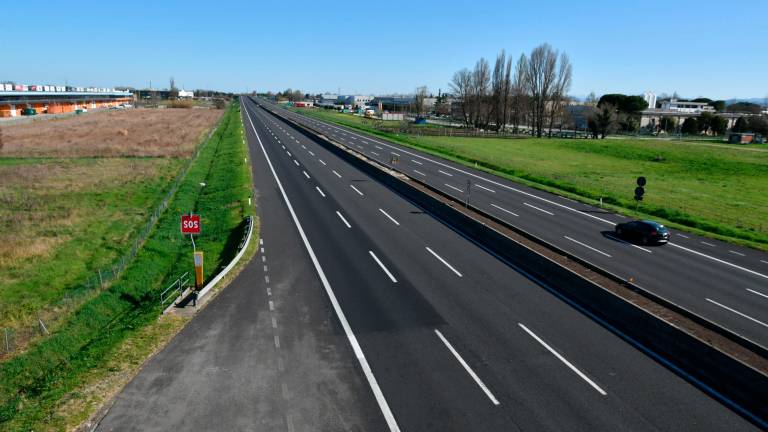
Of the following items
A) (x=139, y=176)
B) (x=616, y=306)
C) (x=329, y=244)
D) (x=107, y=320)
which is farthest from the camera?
(x=139, y=176)

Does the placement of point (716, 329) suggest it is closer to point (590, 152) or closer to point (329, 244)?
point (329, 244)

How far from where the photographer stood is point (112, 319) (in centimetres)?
1808

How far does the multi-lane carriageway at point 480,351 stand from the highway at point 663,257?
5225mm

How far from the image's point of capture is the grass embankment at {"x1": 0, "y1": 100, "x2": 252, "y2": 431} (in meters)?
11.6

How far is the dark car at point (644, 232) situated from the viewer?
26.5 m

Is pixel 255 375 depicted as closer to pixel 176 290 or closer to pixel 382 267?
pixel 176 290

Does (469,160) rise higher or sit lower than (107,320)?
higher

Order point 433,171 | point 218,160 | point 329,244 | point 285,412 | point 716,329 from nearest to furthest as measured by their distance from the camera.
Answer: point 285,412 → point 716,329 → point 329,244 → point 433,171 → point 218,160

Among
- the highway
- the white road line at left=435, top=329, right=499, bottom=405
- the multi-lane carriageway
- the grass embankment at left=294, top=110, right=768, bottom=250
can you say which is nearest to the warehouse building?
the grass embankment at left=294, top=110, right=768, bottom=250

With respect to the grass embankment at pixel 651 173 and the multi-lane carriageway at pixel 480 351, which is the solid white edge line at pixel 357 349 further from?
the grass embankment at pixel 651 173

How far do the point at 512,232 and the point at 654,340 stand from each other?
37.2ft

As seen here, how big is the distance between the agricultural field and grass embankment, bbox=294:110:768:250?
34.8m

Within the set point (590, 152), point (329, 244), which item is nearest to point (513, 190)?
point (329, 244)

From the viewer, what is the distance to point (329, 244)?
80.1 feet
